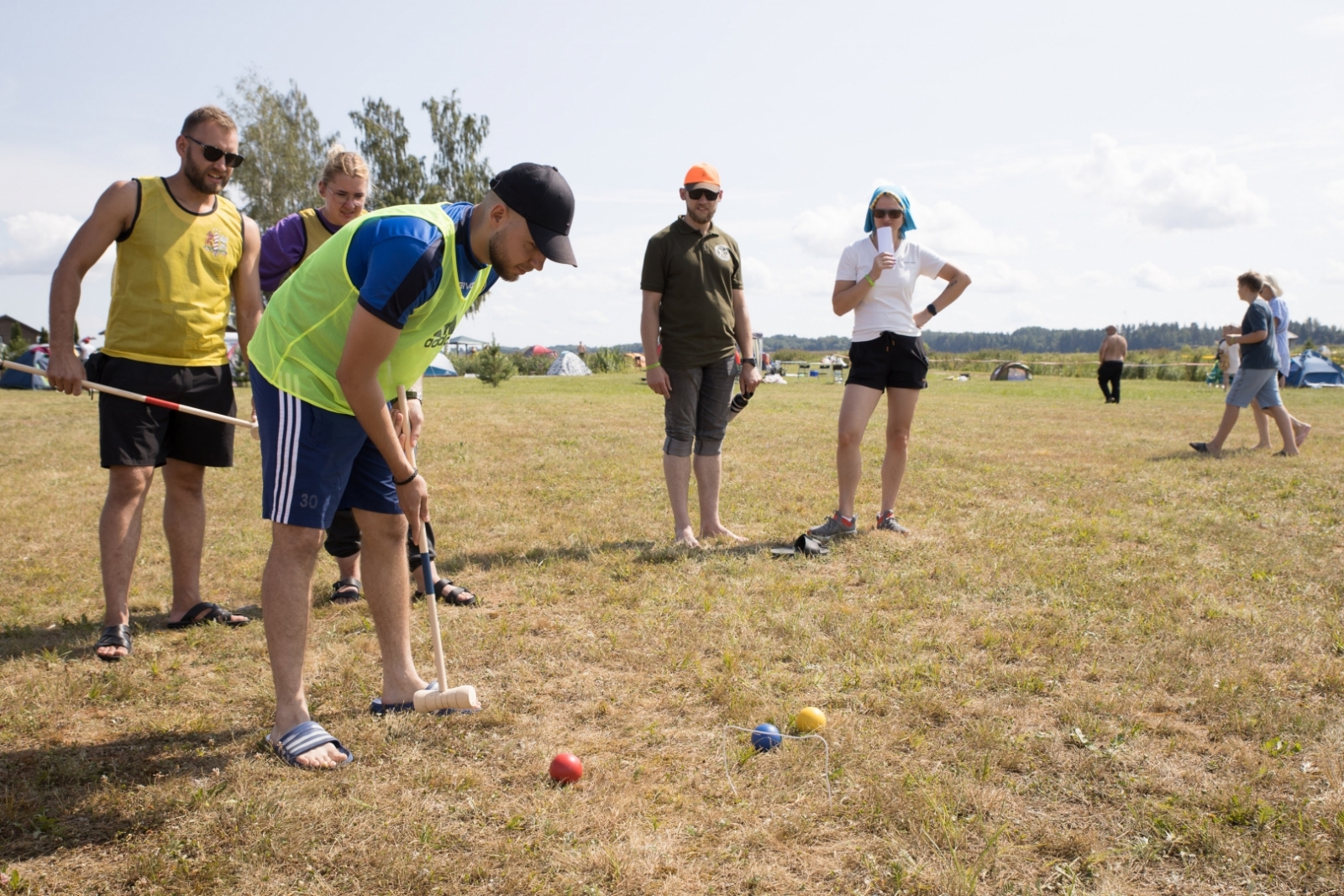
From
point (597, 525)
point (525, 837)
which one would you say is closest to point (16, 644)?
point (525, 837)

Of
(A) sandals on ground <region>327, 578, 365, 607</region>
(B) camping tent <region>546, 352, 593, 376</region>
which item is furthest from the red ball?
(B) camping tent <region>546, 352, 593, 376</region>

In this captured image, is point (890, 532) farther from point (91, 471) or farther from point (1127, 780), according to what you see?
point (91, 471)

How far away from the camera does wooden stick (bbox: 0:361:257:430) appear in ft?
11.4

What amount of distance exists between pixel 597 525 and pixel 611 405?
10973 mm

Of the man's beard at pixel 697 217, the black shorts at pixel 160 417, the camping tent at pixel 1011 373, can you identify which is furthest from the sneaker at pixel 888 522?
the camping tent at pixel 1011 373

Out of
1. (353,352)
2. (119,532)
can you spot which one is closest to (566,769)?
(353,352)

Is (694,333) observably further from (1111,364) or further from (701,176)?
(1111,364)

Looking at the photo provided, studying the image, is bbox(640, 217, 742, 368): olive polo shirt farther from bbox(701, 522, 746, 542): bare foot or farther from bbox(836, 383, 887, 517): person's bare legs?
bbox(701, 522, 746, 542): bare foot

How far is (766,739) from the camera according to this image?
281 centimetres

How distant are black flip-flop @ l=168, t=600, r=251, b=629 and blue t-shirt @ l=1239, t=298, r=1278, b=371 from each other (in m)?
9.50

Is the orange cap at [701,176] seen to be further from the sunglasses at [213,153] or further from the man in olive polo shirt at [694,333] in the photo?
the sunglasses at [213,153]

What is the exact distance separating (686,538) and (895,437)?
148cm

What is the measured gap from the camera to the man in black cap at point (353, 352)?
2445mm

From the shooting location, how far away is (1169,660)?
346 cm
